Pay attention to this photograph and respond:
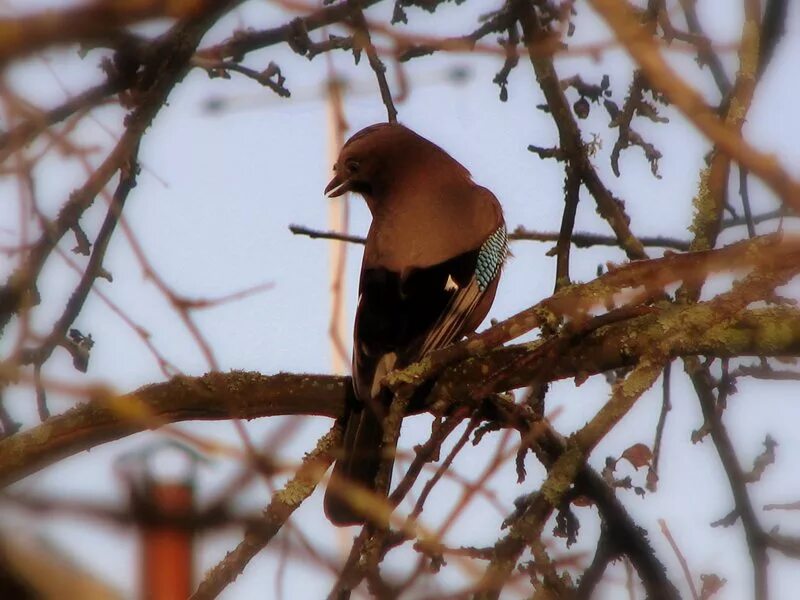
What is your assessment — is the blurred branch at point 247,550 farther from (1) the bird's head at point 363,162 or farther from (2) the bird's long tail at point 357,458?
(1) the bird's head at point 363,162

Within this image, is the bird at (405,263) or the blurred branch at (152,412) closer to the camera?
the blurred branch at (152,412)

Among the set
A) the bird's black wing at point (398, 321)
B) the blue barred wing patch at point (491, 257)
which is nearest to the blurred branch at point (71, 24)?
the bird's black wing at point (398, 321)

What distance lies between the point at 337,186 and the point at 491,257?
3.43 feet

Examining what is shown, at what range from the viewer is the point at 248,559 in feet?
8.86

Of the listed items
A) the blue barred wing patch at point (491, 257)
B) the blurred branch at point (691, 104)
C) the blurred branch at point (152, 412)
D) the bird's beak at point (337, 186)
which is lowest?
the blurred branch at point (691, 104)

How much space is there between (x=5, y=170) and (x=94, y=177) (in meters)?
1.46

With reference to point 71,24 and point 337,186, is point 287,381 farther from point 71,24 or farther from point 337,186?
point 71,24

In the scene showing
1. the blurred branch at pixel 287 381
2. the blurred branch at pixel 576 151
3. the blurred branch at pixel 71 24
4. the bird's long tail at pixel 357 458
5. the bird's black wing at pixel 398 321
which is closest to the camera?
the blurred branch at pixel 71 24

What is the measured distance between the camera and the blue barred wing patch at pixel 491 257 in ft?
17.2

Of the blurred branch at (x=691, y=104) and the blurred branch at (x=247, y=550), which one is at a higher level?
the blurred branch at (x=247, y=550)

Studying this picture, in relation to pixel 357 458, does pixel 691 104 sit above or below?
below

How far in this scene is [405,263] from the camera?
199 inches

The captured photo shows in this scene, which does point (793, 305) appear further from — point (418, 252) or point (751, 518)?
point (418, 252)

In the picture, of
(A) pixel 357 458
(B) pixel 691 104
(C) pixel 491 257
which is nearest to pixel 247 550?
(A) pixel 357 458
